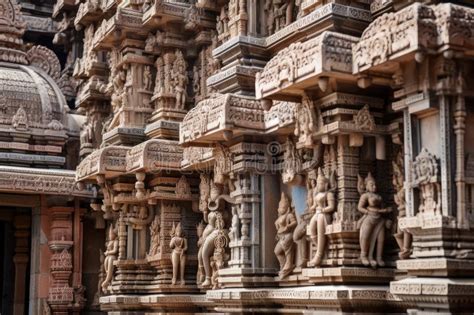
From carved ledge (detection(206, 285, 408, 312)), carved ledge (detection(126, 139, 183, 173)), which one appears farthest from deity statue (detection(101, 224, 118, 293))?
carved ledge (detection(206, 285, 408, 312))

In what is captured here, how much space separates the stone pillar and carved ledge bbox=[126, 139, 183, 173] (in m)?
5.92

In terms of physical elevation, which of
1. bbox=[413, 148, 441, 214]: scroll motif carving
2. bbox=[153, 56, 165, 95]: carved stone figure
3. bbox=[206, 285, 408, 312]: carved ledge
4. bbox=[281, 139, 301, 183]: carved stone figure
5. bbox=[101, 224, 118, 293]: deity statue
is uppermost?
bbox=[153, 56, 165, 95]: carved stone figure

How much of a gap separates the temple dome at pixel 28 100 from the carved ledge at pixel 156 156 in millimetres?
4961

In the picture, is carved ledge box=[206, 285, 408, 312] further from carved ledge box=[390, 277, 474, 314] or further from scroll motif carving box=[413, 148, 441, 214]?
scroll motif carving box=[413, 148, 441, 214]

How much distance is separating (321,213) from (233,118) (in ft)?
6.81

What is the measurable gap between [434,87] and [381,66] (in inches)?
22.9

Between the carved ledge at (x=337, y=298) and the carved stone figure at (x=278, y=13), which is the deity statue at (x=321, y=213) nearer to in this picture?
the carved ledge at (x=337, y=298)

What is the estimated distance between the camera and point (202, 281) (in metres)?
14.1

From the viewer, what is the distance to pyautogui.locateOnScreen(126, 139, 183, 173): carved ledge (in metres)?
14.4

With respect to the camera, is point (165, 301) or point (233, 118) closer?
point (233, 118)

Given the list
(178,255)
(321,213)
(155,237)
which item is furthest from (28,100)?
(321,213)

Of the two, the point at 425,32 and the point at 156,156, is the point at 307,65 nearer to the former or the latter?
the point at 425,32

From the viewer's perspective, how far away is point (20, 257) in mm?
19656

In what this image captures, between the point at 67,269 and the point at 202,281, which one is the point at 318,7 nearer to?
the point at 202,281
